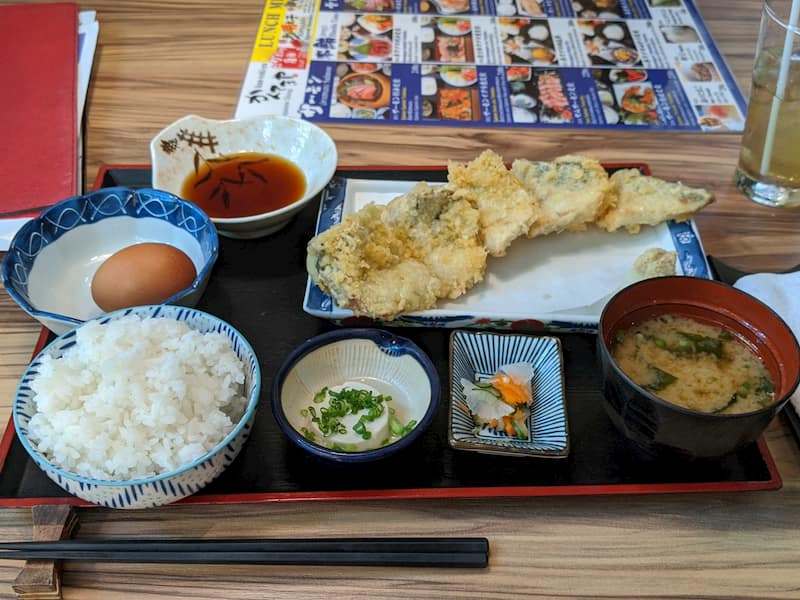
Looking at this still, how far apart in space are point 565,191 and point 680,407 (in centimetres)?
72

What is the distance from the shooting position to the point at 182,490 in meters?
1.22

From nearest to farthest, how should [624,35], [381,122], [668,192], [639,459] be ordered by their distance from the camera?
[639,459] → [668,192] → [381,122] → [624,35]

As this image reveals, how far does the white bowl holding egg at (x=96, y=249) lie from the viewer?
60.9 inches

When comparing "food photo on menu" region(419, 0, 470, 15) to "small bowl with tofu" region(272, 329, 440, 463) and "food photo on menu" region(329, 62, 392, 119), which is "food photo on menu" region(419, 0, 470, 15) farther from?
"small bowl with tofu" region(272, 329, 440, 463)

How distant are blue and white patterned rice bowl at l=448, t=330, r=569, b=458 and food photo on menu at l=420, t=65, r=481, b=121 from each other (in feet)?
3.27

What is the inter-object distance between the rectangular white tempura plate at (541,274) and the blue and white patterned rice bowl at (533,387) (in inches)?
2.9

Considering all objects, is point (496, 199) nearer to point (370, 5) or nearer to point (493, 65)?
point (493, 65)

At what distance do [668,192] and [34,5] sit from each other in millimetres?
2358

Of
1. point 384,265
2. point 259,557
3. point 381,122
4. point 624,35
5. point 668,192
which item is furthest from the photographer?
point 624,35

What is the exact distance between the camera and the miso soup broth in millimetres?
1279

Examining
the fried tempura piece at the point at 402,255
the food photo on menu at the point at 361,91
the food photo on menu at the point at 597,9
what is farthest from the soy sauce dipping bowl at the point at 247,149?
the food photo on menu at the point at 597,9

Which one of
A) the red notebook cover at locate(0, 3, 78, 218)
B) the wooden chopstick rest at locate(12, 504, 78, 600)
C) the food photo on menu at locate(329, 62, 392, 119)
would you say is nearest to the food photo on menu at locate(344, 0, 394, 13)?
the food photo on menu at locate(329, 62, 392, 119)

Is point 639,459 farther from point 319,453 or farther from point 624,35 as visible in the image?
point 624,35

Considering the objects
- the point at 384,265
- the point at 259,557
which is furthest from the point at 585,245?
the point at 259,557
